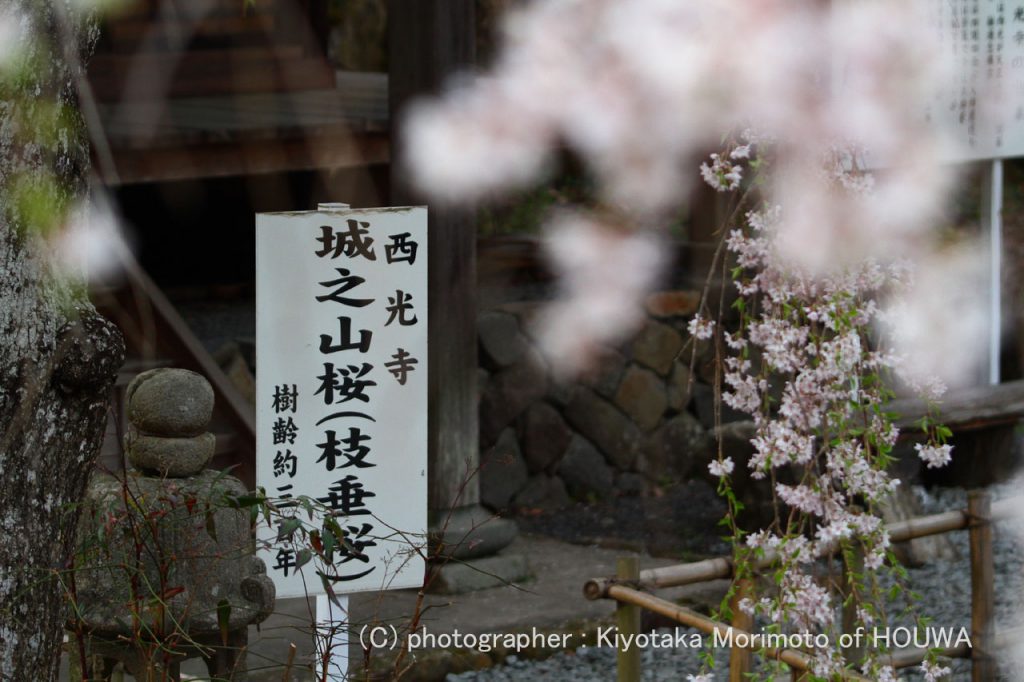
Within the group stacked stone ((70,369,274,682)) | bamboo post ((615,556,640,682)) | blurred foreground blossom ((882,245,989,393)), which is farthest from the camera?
blurred foreground blossom ((882,245,989,393))

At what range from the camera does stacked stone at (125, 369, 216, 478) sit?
270 cm

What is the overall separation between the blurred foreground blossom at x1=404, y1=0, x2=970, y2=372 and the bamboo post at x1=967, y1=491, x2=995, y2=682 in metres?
0.86

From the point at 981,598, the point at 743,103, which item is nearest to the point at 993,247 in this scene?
the point at 981,598

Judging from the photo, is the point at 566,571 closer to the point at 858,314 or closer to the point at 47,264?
the point at 858,314

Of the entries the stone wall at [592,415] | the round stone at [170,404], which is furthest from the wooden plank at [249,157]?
the round stone at [170,404]

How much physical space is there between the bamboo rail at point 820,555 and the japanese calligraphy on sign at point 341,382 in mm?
573

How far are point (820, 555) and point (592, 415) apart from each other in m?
3.28

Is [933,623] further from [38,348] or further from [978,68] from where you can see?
[38,348]

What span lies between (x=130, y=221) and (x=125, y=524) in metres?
4.93

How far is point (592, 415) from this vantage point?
6.32m

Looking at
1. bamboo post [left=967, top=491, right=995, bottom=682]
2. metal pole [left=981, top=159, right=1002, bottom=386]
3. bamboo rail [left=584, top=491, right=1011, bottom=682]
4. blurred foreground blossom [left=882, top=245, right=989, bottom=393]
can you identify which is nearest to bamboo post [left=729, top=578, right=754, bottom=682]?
bamboo rail [left=584, top=491, right=1011, bottom=682]

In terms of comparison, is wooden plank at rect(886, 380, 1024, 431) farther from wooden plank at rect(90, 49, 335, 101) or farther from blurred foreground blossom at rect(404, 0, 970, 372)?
wooden plank at rect(90, 49, 335, 101)

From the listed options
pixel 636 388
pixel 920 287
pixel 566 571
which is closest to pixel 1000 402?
pixel 920 287

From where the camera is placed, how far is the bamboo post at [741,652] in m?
2.96
